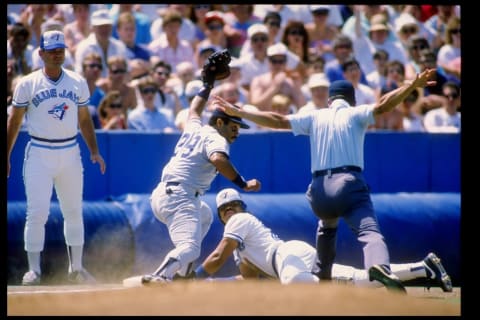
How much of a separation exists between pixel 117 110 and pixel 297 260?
3694 mm

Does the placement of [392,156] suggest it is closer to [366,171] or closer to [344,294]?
[366,171]

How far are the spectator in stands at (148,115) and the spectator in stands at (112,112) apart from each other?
21 cm

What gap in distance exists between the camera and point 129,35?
13500 mm

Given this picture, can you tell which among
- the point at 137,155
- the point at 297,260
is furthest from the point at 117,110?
the point at 297,260

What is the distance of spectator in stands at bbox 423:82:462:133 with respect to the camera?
Result: 44.5 feet

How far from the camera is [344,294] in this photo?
7945 millimetres

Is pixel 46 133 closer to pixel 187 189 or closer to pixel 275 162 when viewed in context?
pixel 187 189

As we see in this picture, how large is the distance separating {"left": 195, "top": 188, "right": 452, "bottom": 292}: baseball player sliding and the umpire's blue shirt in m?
0.92

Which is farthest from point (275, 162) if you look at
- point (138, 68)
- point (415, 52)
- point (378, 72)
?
point (415, 52)

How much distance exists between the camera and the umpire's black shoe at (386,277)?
8320 millimetres

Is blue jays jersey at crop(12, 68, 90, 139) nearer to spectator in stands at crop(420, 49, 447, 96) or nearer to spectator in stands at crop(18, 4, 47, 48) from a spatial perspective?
spectator in stands at crop(18, 4, 47, 48)

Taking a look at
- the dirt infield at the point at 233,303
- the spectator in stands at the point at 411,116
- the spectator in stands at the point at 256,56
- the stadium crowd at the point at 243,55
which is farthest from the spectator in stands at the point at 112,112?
the dirt infield at the point at 233,303

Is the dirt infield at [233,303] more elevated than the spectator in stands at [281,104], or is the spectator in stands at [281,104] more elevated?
the spectator in stands at [281,104]

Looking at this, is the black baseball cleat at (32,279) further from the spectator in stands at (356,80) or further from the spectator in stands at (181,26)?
the spectator in stands at (356,80)
